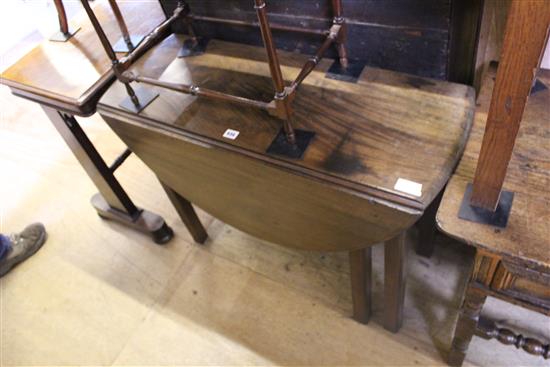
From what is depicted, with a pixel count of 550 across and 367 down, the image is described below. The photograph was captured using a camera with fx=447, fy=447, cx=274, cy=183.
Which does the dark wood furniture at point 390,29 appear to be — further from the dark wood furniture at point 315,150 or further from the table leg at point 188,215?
the table leg at point 188,215

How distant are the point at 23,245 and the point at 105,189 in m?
0.49

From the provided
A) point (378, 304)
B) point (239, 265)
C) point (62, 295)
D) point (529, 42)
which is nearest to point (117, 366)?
point (62, 295)

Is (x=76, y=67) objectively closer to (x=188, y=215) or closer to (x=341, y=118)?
(x=188, y=215)

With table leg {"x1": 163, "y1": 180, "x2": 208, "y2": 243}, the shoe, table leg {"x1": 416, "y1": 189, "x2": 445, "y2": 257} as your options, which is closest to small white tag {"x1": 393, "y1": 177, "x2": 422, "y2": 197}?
table leg {"x1": 416, "y1": 189, "x2": 445, "y2": 257}

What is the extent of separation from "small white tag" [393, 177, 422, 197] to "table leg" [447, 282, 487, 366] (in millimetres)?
289

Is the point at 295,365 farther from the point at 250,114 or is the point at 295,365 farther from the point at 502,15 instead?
the point at 502,15

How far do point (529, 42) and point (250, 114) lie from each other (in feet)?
2.09

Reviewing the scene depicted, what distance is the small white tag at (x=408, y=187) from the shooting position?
831 mm

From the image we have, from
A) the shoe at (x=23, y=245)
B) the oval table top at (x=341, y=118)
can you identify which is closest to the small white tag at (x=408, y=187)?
the oval table top at (x=341, y=118)

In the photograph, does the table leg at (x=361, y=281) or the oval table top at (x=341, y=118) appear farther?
the table leg at (x=361, y=281)

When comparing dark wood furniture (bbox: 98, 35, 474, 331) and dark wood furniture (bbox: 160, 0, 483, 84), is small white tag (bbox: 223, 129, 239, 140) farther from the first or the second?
dark wood furniture (bbox: 160, 0, 483, 84)

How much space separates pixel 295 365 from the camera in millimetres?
1368

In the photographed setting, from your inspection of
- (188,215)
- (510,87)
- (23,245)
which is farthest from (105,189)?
(510,87)

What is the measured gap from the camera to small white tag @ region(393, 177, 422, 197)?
0.83 m
